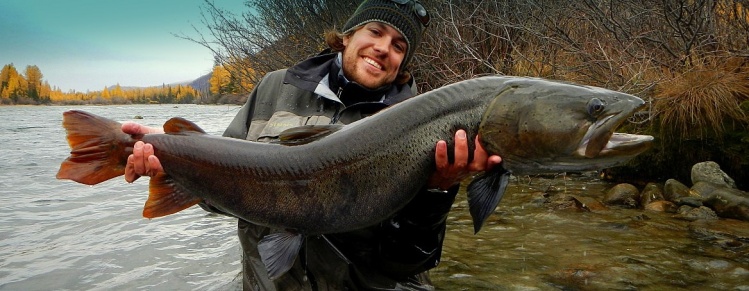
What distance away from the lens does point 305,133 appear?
2.50 metres

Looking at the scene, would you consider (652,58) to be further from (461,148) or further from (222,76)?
(222,76)

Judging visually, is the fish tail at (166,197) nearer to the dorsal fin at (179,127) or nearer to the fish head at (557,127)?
the dorsal fin at (179,127)

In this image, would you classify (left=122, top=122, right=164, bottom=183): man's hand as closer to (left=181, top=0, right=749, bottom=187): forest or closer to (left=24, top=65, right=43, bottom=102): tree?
(left=181, top=0, right=749, bottom=187): forest

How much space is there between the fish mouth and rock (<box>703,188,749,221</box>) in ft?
16.0

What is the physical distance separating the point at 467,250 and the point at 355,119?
2.93 m

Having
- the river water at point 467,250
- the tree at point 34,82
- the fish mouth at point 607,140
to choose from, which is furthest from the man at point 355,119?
the tree at point 34,82

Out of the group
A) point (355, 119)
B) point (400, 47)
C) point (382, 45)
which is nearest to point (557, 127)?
point (355, 119)

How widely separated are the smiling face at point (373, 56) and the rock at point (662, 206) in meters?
4.72

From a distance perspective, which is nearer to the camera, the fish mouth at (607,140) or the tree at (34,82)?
the fish mouth at (607,140)

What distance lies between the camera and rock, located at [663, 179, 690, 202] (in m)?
6.91

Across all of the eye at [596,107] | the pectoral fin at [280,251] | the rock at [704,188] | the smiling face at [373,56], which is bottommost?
the rock at [704,188]

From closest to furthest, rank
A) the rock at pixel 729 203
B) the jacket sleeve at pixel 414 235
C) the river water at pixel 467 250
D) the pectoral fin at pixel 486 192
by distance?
the pectoral fin at pixel 486 192
the jacket sleeve at pixel 414 235
the river water at pixel 467 250
the rock at pixel 729 203

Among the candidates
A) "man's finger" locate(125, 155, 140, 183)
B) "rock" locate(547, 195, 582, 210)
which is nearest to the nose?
"man's finger" locate(125, 155, 140, 183)

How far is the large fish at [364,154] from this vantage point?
2.21 meters
